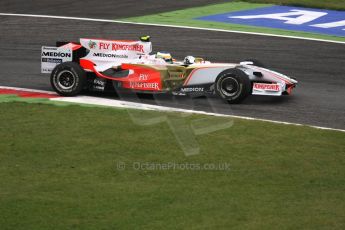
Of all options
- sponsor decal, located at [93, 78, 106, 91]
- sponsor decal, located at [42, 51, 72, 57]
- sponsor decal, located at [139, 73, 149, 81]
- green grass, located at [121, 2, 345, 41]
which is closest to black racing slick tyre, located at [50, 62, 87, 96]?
sponsor decal, located at [93, 78, 106, 91]

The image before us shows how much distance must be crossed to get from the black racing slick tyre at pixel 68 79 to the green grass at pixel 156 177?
117 cm

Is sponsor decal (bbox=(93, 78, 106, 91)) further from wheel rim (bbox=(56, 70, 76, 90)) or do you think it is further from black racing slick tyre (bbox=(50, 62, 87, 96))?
wheel rim (bbox=(56, 70, 76, 90))

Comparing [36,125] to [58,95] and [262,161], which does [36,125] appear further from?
[262,161]

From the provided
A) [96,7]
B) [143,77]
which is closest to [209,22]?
[96,7]

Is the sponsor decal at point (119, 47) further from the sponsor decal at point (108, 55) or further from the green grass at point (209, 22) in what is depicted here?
the green grass at point (209, 22)

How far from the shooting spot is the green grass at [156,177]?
35.0ft

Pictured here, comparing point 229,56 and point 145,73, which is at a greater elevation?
point 145,73

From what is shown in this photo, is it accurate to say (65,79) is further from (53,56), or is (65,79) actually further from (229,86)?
(229,86)

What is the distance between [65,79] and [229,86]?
3386 millimetres

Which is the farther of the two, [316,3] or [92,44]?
[316,3]

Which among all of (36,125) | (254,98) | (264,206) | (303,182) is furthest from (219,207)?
(254,98)

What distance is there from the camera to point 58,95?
1714cm

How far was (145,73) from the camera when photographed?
53.7 feet

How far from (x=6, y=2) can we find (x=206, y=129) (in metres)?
14.8
